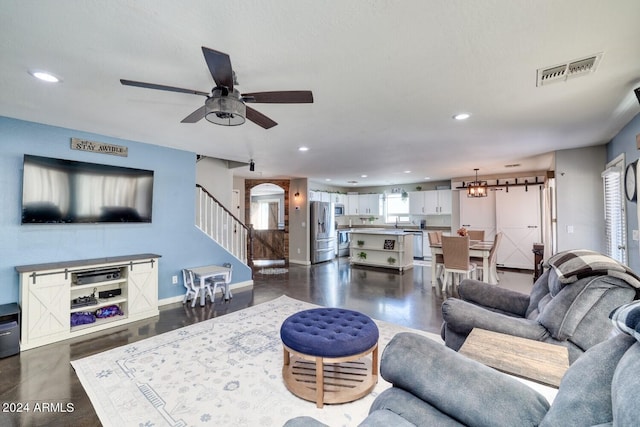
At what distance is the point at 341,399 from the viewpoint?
2064 mm

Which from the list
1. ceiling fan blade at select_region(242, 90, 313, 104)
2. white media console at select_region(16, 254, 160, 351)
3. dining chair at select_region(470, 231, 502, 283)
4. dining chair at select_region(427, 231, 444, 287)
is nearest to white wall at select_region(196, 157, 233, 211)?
white media console at select_region(16, 254, 160, 351)

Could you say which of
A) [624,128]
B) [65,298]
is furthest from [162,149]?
[624,128]

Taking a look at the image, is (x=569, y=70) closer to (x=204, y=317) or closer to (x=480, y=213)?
(x=204, y=317)

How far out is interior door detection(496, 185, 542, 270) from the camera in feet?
22.8

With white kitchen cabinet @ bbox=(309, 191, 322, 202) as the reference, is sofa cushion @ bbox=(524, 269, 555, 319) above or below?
below

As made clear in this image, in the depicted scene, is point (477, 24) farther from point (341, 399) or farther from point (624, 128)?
point (624, 128)

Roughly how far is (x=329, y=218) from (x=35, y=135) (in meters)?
6.54

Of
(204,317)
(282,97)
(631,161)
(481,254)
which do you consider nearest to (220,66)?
(282,97)

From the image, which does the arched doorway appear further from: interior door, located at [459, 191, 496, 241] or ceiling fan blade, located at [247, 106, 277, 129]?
interior door, located at [459, 191, 496, 241]

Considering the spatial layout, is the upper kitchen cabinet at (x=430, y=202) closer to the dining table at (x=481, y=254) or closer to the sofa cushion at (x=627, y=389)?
the dining table at (x=481, y=254)

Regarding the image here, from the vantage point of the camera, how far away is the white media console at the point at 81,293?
116 inches

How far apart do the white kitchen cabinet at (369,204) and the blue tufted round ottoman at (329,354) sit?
7.87 metres

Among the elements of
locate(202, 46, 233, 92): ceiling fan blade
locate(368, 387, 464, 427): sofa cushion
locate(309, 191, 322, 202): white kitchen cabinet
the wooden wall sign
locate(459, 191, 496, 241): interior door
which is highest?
the wooden wall sign

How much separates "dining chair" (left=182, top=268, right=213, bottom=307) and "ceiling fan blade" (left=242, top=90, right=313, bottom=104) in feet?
10.7
